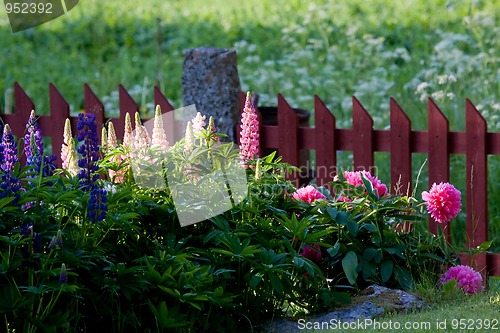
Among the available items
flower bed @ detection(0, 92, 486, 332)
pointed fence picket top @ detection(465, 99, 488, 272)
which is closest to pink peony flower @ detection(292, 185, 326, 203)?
flower bed @ detection(0, 92, 486, 332)

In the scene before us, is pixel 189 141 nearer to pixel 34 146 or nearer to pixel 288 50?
pixel 34 146

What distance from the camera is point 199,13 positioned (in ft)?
36.1

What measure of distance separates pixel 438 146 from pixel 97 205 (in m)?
2.33

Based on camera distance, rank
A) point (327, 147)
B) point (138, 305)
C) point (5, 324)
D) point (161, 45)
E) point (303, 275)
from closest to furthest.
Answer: point (5, 324)
point (138, 305)
point (303, 275)
point (327, 147)
point (161, 45)

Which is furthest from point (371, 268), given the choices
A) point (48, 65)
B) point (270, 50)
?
point (48, 65)

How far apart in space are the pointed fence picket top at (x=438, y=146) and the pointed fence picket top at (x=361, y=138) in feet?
1.09

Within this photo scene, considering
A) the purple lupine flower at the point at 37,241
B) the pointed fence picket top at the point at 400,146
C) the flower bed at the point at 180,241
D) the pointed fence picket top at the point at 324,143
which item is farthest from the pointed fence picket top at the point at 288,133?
the purple lupine flower at the point at 37,241

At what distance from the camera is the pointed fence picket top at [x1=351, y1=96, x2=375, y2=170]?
4.70 m

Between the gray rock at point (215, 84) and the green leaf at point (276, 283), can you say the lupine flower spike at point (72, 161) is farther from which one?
the gray rock at point (215, 84)

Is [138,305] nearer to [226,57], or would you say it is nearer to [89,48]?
[226,57]

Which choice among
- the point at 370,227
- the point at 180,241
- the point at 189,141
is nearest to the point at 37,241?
the point at 180,241

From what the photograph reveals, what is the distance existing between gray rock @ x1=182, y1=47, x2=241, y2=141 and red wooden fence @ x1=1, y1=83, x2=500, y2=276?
4.8 inches

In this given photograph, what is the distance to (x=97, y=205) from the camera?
9.64ft

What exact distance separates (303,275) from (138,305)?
0.78 meters
